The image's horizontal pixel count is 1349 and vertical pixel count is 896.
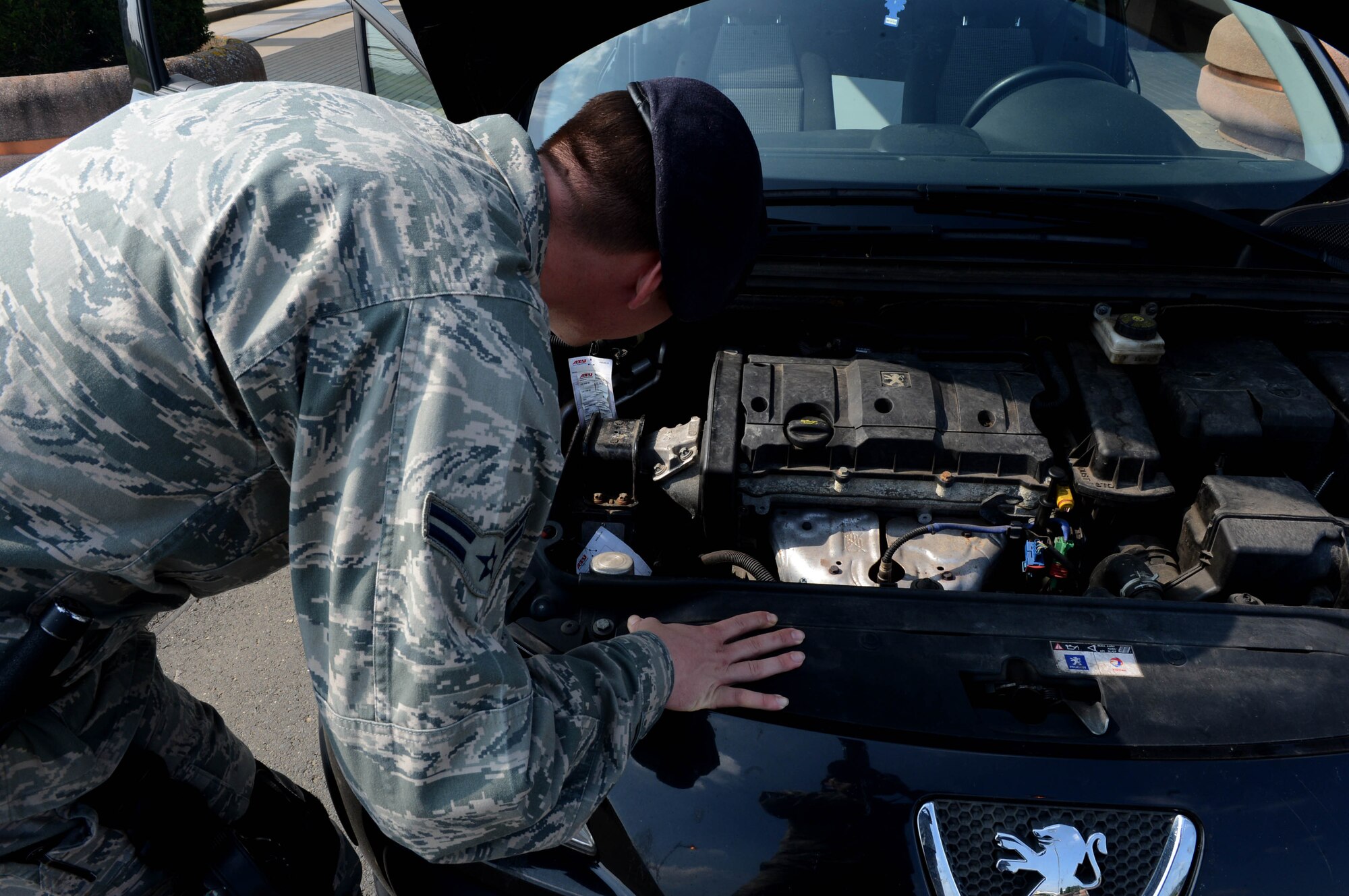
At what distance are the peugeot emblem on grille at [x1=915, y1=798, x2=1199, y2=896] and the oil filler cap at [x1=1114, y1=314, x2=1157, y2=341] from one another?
3.24ft

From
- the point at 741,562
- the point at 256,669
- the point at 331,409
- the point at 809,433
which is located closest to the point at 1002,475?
the point at 809,433

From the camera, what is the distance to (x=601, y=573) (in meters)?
1.57

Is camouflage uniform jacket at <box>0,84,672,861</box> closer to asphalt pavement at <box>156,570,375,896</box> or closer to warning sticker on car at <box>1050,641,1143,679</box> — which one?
warning sticker on car at <box>1050,641,1143,679</box>

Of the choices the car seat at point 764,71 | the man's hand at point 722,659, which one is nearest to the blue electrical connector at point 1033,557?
the man's hand at point 722,659

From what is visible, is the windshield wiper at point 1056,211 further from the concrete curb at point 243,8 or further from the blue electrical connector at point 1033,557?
the concrete curb at point 243,8

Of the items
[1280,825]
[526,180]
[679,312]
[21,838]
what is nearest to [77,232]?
[526,180]

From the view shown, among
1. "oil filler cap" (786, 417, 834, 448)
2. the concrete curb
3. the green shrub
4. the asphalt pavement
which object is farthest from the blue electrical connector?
the concrete curb

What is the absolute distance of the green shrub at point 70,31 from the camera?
6.68m

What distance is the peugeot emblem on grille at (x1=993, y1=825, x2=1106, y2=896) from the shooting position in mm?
1201

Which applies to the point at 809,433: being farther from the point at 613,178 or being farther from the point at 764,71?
the point at 764,71

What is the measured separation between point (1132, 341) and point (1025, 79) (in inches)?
27.6

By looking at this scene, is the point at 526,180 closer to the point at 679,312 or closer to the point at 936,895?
the point at 679,312

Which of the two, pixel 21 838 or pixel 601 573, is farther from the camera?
pixel 601 573

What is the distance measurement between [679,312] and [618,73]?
1030 mm
